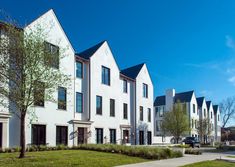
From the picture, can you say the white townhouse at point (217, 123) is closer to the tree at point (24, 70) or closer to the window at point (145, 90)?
the window at point (145, 90)

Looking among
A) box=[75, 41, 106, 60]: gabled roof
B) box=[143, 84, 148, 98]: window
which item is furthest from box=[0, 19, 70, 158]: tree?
box=[143, 84, 148, 98]: window

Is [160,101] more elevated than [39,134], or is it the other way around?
[160,101]

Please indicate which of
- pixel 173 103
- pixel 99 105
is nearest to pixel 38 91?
pixel 99 105

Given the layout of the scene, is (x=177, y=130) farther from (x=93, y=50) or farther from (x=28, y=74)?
(x=28, y=74)

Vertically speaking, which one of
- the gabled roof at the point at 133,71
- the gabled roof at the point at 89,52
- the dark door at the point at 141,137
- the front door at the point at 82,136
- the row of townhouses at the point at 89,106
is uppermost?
the gabled roof at the point at 89,52

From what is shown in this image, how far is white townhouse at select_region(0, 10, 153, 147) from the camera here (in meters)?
27.9

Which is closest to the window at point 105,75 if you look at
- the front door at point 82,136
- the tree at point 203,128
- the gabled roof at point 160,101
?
the front door at point 82,136

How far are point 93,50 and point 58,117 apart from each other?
33.9 feet

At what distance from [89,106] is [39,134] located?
7.74m

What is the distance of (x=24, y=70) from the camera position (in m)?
18.9

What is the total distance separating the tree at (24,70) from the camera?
61.7ft

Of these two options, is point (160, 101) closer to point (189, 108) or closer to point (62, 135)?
point (189, 108)

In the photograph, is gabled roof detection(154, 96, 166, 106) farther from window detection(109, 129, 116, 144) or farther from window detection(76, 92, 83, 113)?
window detection(76, 92, 83, 113)

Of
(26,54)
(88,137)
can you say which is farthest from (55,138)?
(26,54)
